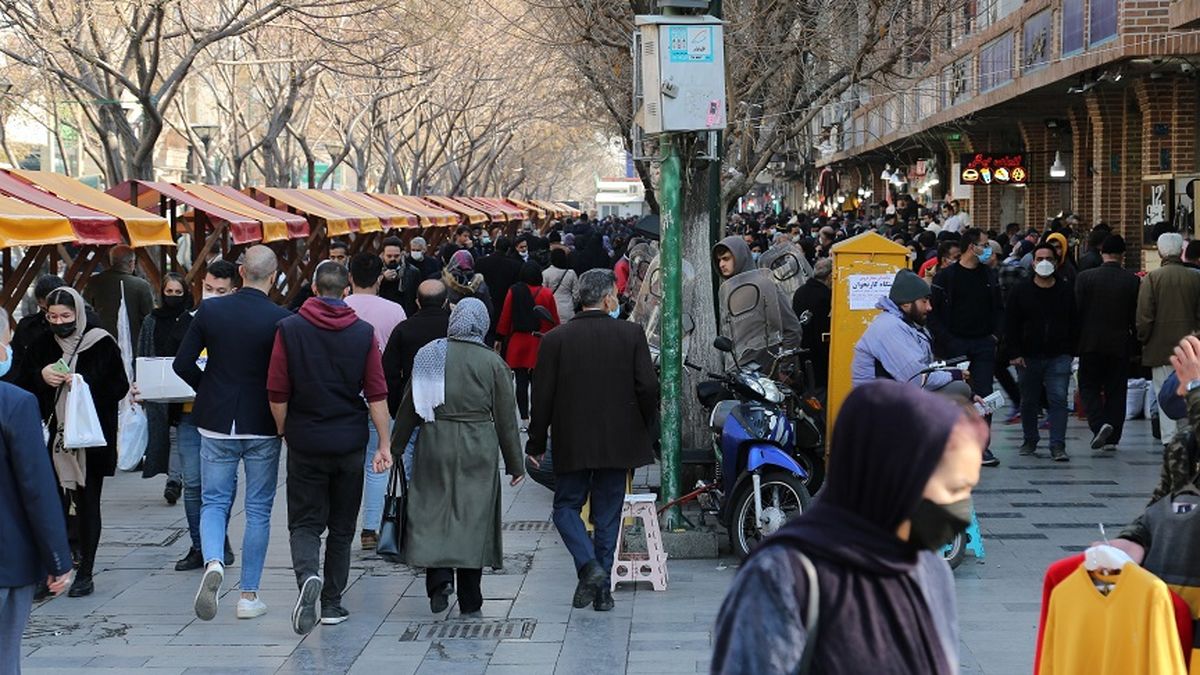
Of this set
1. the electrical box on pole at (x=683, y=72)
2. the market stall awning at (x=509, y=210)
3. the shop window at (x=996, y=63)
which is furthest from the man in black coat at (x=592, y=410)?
the market stall awning at (x=509, y=210)

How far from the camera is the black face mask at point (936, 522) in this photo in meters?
2.88

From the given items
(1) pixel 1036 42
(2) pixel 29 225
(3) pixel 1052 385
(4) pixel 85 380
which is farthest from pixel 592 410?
(1) pixel 1036 42

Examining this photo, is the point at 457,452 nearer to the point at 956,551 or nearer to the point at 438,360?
the point at 438,360

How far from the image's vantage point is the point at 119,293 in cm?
1337

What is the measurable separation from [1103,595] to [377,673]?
356 centimetres

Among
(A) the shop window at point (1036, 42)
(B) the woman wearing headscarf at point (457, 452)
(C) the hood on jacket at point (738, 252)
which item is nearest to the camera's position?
Answer: (B) the woman wearing headscarf at point (457, 452)

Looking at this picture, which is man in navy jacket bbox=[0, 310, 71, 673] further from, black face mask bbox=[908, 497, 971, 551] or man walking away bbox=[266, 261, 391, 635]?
black face mask bbox=[908, 497, 971, 551]

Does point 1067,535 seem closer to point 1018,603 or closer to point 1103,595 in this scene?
point 1018,603

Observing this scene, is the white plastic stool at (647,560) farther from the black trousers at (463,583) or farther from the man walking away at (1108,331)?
the man walking away at (1108,331)

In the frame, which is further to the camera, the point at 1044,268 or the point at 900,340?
the point at 1044,268

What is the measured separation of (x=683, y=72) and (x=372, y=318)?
2.32 metres

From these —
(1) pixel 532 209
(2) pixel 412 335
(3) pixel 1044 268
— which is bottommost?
(2) pixel 412 335

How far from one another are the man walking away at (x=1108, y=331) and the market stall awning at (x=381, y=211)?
16.4 metres

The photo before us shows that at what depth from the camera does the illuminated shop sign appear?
27.9 metres
